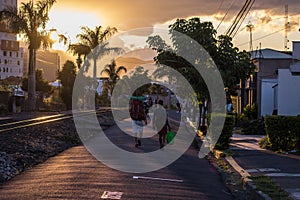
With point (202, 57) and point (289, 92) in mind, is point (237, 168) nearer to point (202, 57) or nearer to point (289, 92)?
point (202, 57)

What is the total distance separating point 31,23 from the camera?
4206cm

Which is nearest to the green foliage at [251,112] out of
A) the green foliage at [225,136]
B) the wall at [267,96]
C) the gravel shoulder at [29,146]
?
the wall at [267,96]

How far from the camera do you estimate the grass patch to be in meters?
9.46

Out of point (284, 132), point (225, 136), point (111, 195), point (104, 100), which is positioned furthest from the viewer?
point (104, 100)

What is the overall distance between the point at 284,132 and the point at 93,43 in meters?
43.5

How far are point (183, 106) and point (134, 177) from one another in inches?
1655

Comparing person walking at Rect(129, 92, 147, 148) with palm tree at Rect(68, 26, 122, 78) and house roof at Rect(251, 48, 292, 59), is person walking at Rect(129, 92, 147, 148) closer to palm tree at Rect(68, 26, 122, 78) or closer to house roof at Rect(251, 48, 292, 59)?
house roof at Rect(251, 48, 292, 59)

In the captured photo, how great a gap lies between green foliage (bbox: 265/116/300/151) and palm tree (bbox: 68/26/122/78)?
137ft

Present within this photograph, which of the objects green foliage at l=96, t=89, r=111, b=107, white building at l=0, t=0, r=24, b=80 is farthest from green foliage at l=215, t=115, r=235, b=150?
white building at l=0, t=0, r=24, b=80

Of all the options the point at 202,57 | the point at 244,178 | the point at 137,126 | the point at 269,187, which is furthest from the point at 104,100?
the point at 269,187

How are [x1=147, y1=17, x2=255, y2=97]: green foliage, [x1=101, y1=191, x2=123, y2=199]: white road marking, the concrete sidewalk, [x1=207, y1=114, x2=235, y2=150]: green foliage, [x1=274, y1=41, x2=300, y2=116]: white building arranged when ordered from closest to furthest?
[x1=101, y1=191, x2=123, y2=199]: white road marking → the concrete sidewalk → [x1=207, y1=114, x2=235, y2=150]: green foliage → [x1=147, y1=17, x2=255, y2=97]: green foliage → [x1=274, y1=41, x2=300, y2=116]: white building

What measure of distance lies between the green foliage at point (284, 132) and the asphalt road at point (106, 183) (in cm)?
397

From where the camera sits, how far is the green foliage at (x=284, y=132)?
17281mm

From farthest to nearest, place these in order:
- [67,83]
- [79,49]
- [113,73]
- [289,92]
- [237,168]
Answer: [113,73] < [79,49] < [67,83] < [289,92] < [237,168]
